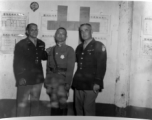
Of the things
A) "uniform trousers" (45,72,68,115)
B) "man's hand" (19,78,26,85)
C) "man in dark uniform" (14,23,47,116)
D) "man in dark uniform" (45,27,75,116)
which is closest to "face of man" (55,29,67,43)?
"man in dark uniform" (45,27,75,116)

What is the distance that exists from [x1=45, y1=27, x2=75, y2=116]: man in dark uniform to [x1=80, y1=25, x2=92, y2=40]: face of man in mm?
118

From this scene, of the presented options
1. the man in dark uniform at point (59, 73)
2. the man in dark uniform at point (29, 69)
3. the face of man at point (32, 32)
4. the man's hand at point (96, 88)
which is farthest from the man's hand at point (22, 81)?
the man's hand at point (96, 88)

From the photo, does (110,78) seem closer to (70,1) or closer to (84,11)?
(84,11)

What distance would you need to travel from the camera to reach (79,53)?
1.61 meters

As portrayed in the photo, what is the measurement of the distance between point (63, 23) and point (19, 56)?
1.25ft

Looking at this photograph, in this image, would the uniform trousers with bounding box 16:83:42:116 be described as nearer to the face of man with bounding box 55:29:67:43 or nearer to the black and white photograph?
the black and white photograph

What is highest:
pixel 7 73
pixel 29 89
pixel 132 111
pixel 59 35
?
pixel 59 35

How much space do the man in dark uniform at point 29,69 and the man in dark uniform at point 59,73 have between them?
0.06 meters

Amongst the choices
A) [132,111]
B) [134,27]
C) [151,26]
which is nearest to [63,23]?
[134,27]

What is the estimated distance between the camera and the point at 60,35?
160cm

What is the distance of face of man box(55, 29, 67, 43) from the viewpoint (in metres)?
1.60

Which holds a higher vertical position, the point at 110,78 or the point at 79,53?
the point at 79,53

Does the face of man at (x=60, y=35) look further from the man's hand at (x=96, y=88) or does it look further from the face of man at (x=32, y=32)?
the man's hand at (x=96, y=88)

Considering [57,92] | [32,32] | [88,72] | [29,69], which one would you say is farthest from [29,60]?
[88,72]
